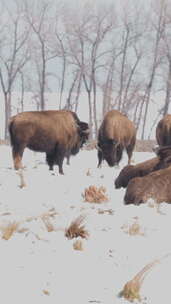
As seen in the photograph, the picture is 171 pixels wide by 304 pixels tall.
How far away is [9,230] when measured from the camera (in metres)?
4.88

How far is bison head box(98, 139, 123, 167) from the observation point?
1441 cm

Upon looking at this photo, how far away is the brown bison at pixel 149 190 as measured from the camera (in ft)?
23.4

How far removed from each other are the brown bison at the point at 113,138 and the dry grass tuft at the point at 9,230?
9.22m

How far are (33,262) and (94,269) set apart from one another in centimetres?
57

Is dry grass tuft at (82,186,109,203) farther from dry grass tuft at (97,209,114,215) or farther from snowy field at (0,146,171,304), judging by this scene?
dry grass tuft at (97,209,114,215)

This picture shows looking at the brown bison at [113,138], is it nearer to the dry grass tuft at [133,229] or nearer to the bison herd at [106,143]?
the bison herd at [106,143]

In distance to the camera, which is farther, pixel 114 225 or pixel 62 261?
pixel 114 225

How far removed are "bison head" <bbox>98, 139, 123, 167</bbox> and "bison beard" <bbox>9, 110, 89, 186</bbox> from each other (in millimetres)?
1308

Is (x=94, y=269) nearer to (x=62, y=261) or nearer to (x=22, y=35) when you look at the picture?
(x=62, y=261)

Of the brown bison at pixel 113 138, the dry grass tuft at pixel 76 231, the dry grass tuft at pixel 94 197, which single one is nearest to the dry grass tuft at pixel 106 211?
the dry grass tuft at pixel 94 197

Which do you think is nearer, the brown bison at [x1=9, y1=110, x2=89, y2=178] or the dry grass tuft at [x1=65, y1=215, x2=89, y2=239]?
the dry grass tuft at [x1=65, y1=215, x2=89, y2=239]

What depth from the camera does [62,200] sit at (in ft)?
23.2

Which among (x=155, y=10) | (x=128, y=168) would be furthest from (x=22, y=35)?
(x=128, y=168)

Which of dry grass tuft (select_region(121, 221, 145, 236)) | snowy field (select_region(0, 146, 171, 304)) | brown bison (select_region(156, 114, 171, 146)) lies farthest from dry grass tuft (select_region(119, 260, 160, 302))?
brown bison (select_region(156, 114, 171, 146))
